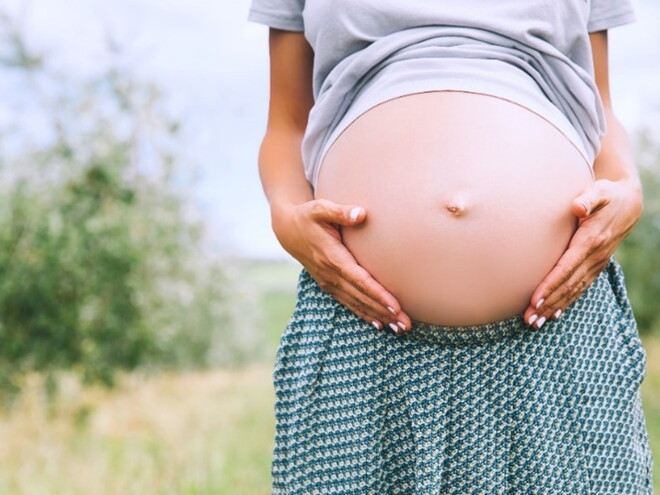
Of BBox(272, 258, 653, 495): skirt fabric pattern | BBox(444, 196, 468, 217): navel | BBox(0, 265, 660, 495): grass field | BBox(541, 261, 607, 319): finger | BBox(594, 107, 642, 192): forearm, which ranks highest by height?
BBox(444, 196, 468, 217): navel

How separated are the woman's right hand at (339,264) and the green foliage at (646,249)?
→ 483cm

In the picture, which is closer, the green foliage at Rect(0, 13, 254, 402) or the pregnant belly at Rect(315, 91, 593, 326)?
the pregnant belly at Rect(315, 91, 593, 326)

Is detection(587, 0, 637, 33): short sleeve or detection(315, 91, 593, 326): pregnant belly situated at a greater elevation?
detection(587, 0, 637, 33): short sleeve

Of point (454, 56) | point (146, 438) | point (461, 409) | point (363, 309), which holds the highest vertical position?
point (454, 56)

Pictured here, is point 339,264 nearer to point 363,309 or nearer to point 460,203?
point 363,309

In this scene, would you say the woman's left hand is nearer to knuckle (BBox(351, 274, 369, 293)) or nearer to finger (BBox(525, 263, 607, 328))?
finger (BBox(525, 263, 607, 328))

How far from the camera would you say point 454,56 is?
1176mm

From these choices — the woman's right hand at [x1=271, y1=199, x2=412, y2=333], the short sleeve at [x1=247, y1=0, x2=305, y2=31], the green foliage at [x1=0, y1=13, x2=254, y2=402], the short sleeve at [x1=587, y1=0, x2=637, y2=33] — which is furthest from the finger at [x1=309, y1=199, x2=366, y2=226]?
the green foliage at [x1=0, y1=13, x2=254, y2=402]

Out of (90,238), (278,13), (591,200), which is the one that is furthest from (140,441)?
(591,200)

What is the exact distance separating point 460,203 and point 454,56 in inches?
9.7

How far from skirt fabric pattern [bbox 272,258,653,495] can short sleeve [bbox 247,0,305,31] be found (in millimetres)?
496

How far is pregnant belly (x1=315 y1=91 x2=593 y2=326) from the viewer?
110 centimetres

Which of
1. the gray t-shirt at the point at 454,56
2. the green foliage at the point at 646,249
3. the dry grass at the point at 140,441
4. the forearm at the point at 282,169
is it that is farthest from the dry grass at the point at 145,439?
→ the gray t-shirt at the point at 454,56

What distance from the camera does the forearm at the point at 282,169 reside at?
51.3 inches
